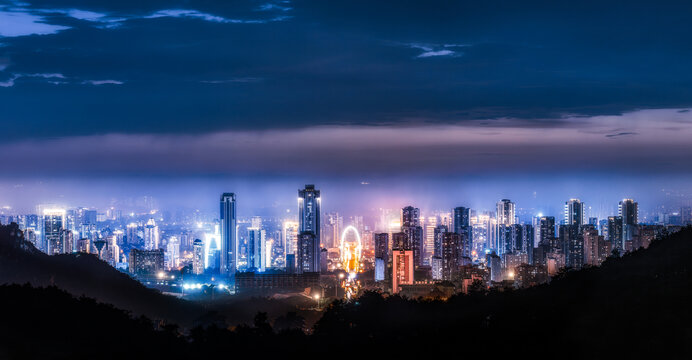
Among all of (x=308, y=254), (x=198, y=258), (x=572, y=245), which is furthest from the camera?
(x=198, y=258)

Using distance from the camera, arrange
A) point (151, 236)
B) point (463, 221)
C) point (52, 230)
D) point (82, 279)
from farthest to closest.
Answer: point (151, 236) < point (463, 221) < point (52, 230) < point (82, 279)

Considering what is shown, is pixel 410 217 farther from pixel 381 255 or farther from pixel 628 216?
pixel 628 216

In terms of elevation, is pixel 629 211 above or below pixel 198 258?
above

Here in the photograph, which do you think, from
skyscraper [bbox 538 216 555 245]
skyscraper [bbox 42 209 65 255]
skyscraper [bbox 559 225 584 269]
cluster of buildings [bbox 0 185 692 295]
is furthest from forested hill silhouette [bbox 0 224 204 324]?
skyscraper [bbox 538 216 555 245]

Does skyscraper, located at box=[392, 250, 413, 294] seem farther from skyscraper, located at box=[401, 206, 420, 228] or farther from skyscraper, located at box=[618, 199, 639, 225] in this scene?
skyscraper, located at box=[618, 199, 639, 225]

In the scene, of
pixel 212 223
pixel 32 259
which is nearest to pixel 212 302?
pixel 32 259

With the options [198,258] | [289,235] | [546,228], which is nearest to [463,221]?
[546,228]

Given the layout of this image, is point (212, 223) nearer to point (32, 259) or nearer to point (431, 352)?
point (32, 259)
